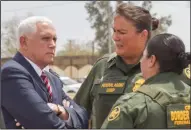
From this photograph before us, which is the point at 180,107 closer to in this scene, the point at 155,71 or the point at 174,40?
the point at 155,71

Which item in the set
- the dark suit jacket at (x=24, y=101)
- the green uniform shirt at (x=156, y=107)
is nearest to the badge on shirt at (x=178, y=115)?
the green uniform shirt at (x=156, y=107)

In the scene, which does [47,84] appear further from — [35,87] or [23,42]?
[23,42]

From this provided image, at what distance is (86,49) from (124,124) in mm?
54512

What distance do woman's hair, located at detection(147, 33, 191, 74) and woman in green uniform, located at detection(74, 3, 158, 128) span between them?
0.69m

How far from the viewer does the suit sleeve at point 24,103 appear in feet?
7.32

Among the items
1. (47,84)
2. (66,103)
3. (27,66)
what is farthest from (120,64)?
(27,66)

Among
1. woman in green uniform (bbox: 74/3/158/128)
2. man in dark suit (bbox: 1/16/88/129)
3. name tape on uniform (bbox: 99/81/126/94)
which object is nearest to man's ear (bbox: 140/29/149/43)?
woman in green uniform (bbox: 74/3/158/128)

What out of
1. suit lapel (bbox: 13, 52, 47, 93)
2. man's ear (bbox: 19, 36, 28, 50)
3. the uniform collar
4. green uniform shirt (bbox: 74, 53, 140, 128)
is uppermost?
man's ear (bbox: 19, 36, 28, 50)

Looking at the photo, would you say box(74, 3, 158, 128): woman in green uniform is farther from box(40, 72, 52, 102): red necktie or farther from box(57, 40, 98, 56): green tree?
box(57, 40, 98, 56): green tree

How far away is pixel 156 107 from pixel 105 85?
39.1 inches

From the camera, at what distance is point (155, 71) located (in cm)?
216

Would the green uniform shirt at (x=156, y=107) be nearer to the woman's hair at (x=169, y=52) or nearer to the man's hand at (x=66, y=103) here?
the woman's hair at (x=169, y=52)

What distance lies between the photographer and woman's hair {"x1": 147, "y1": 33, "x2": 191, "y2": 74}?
2.14 meters

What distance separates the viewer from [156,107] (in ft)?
6.57
